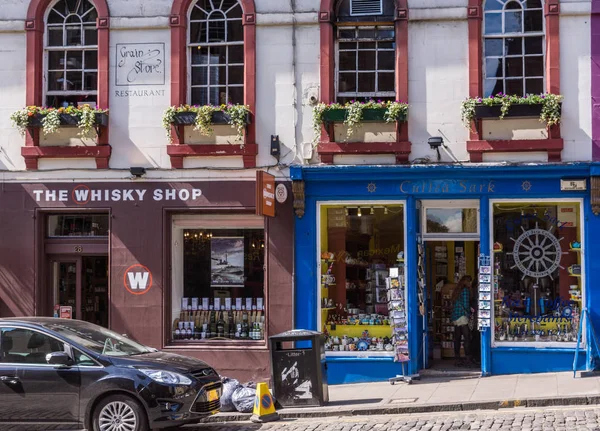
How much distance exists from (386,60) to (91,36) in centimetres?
542

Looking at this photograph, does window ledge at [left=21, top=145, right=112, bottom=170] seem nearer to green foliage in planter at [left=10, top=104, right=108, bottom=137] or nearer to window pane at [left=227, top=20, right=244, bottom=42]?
green foliage in planter at [left=10, top=104, right=108, bottom=137]

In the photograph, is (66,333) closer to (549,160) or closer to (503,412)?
(503,412)

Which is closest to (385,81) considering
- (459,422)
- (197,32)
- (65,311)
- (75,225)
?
(197,32)

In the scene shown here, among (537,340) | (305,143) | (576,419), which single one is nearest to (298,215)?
(305,143)

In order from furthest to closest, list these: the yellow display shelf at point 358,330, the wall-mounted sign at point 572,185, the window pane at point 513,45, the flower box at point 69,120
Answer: the flower box at point 69,120
the yellow display shelf at point 358,330
the window pane at point 513,45
the wall-mounted sign at point 572,185

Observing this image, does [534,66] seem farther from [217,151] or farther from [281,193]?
[217,151]

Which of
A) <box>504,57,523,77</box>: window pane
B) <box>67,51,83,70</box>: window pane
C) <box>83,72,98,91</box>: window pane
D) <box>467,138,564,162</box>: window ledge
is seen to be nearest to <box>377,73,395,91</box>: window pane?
<box>467,138,564,162</box>: window ledge

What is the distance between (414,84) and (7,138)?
7417 mm

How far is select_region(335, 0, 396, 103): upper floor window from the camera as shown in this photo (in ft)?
53.1

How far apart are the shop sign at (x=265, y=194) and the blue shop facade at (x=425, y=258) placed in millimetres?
444

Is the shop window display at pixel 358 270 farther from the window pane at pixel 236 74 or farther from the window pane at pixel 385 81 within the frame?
the window pane at pixel 236 74

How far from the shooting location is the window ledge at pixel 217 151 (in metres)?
16.1

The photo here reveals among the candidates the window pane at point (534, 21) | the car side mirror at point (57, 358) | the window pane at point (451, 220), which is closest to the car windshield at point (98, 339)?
the car side mirror at point (57, 358)

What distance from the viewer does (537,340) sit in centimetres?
1570
